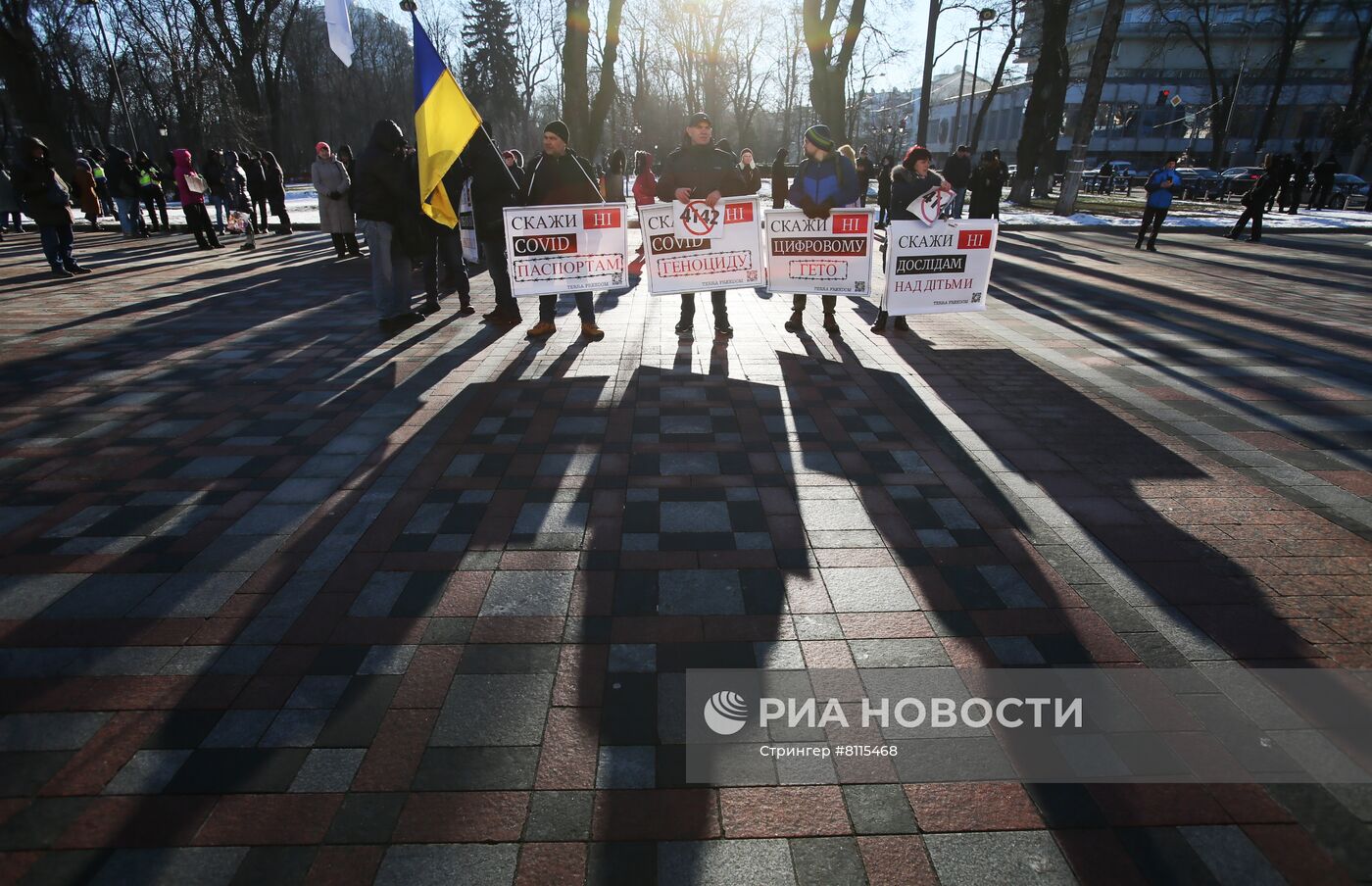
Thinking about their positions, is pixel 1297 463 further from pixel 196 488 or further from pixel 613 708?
pixel 196 488

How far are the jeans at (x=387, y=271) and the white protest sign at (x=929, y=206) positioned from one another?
5828mm

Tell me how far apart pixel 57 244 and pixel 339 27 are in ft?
31.1

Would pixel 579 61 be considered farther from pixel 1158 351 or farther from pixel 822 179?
pixel 1158 351

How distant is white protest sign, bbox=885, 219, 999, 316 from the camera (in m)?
7.43

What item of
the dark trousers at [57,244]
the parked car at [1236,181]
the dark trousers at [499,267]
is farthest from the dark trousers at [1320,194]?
the dark trousers at [57,244]

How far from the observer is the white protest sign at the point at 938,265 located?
7.43m

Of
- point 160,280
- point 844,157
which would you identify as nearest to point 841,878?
point 844,157

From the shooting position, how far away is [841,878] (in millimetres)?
2016

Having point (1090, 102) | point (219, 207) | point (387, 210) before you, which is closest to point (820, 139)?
point (387, 210)

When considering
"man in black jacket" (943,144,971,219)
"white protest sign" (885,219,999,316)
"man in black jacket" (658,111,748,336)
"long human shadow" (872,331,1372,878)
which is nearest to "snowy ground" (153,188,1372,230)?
"man in black jacket" (943,144,971,219)

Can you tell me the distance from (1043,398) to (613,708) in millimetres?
5030

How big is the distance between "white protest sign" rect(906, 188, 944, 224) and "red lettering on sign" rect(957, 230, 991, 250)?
372mm

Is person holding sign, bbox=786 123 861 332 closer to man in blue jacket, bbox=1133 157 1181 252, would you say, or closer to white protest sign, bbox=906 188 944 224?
white protest sign, bbox=906 188 944 224

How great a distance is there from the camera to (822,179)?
7.25m
